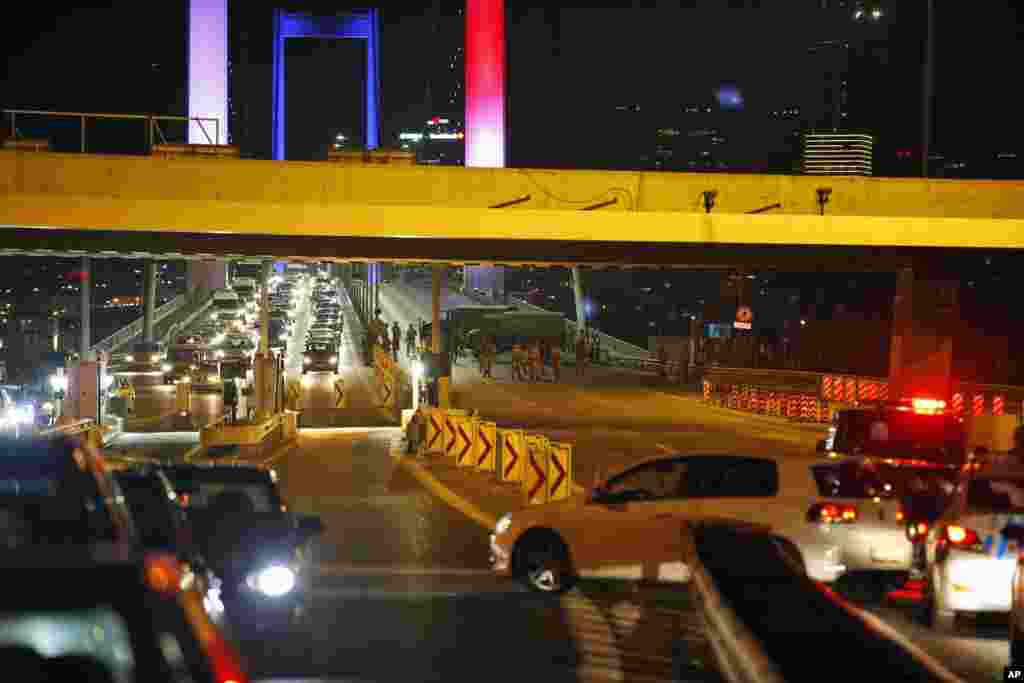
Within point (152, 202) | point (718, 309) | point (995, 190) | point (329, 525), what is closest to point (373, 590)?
point (329, 525)

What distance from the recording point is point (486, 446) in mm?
28812

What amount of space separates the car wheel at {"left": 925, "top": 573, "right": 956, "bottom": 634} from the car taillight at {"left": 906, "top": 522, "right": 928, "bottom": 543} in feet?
5.45

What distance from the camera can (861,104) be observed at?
134 m

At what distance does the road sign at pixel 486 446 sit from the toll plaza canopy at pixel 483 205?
4.19 meters

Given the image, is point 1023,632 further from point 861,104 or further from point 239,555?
point 861,104

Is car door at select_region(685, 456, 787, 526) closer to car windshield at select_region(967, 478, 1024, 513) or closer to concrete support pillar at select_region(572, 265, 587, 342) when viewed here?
car windshield at select_region(967, 478, 1024, 513)

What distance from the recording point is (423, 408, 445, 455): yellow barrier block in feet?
108

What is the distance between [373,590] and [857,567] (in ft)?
16.1

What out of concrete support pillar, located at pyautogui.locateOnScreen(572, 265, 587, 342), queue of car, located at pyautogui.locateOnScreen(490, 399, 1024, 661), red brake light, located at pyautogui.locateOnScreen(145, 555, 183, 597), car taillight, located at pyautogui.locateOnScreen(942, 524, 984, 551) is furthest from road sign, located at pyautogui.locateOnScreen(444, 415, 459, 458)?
concrete support pillar, located at pyautogui.locateOnScreen(572, 265, 587, 342)

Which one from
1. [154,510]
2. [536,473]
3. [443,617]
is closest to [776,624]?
[154,510]

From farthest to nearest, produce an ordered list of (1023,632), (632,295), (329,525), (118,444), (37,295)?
(632,295) < (37,295) < (118,444) < (329,525) < (1023,632)

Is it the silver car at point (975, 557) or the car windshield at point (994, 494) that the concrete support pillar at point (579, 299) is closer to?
the car windshield at point (994, 494)

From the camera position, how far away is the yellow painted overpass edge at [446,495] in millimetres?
22250

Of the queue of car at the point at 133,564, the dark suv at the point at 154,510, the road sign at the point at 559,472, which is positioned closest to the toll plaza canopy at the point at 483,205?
the road sign at the point at 559,472
